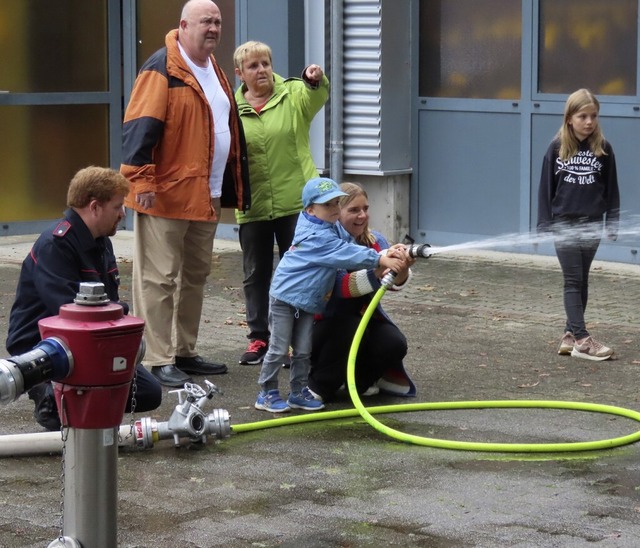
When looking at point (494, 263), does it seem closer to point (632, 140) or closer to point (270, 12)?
point (632, 140)

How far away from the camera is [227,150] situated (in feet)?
27.5

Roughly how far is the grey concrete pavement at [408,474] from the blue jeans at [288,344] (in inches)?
8.9

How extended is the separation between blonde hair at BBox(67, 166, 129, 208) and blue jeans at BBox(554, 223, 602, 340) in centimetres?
353

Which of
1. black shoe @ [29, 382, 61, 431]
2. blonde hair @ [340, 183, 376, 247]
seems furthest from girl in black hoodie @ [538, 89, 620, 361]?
black shoe @ [29, 382, 61, 431]

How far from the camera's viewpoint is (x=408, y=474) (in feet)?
20.4

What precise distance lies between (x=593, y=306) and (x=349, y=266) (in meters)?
3.86

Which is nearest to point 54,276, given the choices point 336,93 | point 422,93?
point 336,93

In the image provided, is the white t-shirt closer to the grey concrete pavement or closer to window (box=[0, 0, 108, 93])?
the grey concrete pavement

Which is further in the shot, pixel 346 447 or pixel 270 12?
pixel 270 12

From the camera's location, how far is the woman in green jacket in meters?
8.65

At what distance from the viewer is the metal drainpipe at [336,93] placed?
517 inches

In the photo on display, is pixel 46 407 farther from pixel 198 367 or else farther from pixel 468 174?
pixel 468 174

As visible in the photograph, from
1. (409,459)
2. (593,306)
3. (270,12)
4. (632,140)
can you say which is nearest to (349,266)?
(409,459)

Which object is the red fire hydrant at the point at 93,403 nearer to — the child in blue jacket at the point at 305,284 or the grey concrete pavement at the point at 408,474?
the grey concrete pavement at the point at 408,474
